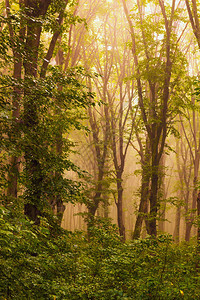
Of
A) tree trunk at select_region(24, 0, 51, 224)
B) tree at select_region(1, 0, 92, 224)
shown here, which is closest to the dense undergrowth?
tree trunk at select_region(24, 0, 51, 224)

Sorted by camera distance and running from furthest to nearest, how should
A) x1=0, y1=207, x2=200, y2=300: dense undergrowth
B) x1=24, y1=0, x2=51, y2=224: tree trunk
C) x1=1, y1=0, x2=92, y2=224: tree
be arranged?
x1=24, y1=0, x2=51, y2=224: tree trunk
x1=1, y1=0, x2=92, y2=224: tree
x1=0, y1=207, x2=200, y2=300: dense undergrowth

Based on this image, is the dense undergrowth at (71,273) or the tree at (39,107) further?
the tree at (39,107)

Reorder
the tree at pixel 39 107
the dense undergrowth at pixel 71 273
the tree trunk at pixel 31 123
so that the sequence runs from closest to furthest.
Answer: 1. the dense undergrowth at pixel 71 273
2. the tree at pixel 39 107
3. the tree trunk at pixel 31 123

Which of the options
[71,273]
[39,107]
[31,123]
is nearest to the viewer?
[71,273]

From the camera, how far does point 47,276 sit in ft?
15.9

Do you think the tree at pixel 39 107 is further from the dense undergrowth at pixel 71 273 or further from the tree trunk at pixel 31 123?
the dense undergrowth at pixel 71 273

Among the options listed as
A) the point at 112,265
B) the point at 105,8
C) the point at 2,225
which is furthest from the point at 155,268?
the point at 105,8

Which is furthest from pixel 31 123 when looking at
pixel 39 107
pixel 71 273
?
pixel 71 273

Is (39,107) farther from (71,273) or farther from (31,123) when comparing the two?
A: (71,273)

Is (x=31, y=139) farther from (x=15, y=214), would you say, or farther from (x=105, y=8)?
(x=105, y=8)

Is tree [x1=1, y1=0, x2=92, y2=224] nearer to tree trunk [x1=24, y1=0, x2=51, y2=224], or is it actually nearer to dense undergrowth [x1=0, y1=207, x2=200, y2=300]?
tree trunk [x1=24, y1=0, x2=51, y2=224]

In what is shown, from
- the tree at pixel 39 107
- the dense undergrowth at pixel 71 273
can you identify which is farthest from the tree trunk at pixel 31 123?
the dense undergrowth at pixel 71 273

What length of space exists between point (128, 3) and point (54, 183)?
12840 millimetres

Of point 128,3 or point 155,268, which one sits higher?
point 128,3
